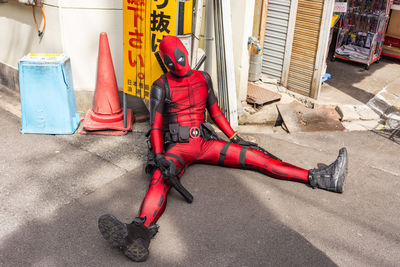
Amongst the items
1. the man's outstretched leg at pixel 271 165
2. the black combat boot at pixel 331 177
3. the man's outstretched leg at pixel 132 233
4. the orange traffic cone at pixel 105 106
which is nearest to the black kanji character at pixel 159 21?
the orange traffic cone at pixel 105 106

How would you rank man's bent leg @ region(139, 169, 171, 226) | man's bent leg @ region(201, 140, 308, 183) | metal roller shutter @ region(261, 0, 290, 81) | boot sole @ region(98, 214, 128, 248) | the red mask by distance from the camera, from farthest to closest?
metal roller shutter @ region(261, 0, 290, 81) < man's bent leg @ region(201, 140, 308, 183) < the red mask < man's bent leg @ region(139, 169, 171, 226) < boot sole @ region(98, 214, 128, 248)

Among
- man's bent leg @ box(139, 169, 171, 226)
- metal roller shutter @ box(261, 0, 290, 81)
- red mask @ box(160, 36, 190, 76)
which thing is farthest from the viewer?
metal roller shutter @ box(261, 0, 290, 81)

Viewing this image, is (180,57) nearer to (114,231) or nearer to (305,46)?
(114,231)

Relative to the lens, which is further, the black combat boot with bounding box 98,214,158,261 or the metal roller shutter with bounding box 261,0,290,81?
the metal roller shutter with bounding box 261,0,290,81

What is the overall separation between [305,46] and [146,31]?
10.7 feet

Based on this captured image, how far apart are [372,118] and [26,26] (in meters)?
5.90

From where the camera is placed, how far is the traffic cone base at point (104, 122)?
20.0 ft

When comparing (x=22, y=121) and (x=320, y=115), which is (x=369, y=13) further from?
(x=22, y=121)

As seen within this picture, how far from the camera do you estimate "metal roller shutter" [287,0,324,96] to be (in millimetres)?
7171

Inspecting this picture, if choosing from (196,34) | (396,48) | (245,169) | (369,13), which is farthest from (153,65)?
(396,48)

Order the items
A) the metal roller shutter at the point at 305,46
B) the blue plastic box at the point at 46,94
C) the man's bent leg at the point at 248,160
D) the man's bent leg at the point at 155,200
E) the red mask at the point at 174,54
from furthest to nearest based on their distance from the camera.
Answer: the metal roller shutter at the point at 305,46 < the blue plastic box at the point at 46,94 < the man's bent leg at the point at 248,160 < the red mask at the point at 174,54 < the man's bent leg at the point at 155,200

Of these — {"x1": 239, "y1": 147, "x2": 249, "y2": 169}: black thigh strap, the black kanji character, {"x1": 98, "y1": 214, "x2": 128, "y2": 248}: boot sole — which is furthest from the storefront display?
{"x1": 98, "y1": 214, "x2": 128, "y2": 248}: boot sole

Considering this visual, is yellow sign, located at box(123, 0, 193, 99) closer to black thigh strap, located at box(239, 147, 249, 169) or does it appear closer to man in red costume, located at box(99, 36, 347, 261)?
man in red costume, located at box(99, 36, 347, 261)

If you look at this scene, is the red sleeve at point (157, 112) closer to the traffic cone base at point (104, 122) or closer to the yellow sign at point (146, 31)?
the yellow sign at point (146, 31)
